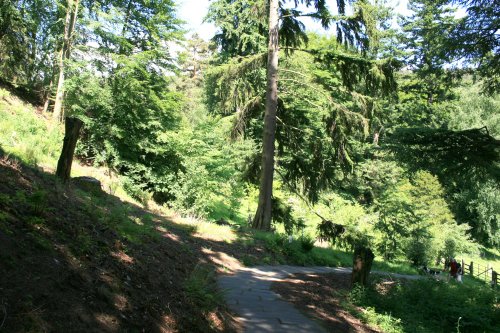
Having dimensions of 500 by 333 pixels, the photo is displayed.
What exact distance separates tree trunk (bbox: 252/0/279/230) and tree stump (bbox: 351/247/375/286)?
6.93 metres

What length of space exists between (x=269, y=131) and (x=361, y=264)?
798 cm

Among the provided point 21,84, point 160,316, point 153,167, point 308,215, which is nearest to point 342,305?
point 160,316

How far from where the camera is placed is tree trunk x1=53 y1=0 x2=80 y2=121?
62.5 feet

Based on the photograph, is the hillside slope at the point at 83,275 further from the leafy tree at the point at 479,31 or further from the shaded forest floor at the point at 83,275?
the leafy tree at the point at 479,31

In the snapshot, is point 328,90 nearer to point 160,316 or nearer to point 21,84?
point 160,316

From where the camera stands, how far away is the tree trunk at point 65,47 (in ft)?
62.5

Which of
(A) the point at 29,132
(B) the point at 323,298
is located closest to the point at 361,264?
(B) the point at 323,298

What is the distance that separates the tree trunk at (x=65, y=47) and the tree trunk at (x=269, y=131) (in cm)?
999

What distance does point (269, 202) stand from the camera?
15820 millimetres

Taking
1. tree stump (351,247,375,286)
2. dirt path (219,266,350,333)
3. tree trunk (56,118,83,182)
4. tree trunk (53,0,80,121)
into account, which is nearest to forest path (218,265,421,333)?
dirt path (219,266,350,333)

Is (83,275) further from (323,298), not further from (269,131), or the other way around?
(269,131)

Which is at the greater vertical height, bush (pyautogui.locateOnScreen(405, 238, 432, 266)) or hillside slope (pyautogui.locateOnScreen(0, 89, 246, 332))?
bush (pyautogui.locateOnScreen(405, 238, 432, 266))

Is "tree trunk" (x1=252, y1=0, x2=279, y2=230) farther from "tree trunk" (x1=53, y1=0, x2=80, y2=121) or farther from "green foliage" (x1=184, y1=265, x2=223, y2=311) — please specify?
"tree trunk" (x1=53, y1=0, x2=80, y2=121)

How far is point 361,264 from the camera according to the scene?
29.4ft
